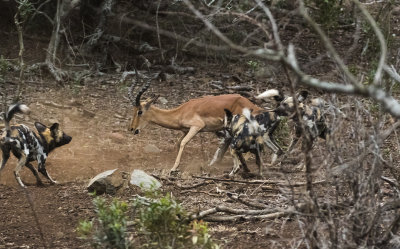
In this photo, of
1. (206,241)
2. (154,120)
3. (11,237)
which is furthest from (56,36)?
(206,241)

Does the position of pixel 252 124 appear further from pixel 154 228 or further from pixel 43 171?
pixel 154 228

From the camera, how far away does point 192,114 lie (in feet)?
36.1

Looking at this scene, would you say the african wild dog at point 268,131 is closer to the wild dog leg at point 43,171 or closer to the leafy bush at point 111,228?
the wild dog leg at point 43,171

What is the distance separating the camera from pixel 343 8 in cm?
1720

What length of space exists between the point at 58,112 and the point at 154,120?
→ 2.32m

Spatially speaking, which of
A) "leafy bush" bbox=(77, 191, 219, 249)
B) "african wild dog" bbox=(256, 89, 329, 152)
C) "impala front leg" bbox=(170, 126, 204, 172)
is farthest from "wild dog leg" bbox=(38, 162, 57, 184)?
"leafy bush" bbox=(77, 191, 219, 249)

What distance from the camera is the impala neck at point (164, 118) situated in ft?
36.2

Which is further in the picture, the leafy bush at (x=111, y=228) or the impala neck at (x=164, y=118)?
the impala neck at (x=164, y=118)

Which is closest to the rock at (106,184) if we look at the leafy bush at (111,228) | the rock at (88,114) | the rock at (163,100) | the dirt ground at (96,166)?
→ the dirt ground at (96,166)

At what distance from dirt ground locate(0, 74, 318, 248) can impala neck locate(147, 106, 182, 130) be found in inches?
19.4

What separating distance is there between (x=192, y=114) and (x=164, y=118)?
0.48 metres

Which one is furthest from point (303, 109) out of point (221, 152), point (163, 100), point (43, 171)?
point (163, 100)

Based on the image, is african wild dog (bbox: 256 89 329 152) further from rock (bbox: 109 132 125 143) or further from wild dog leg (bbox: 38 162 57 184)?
wild dog leg (bbox: 38 162 57 184)

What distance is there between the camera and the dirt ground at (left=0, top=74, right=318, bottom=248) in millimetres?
6907
